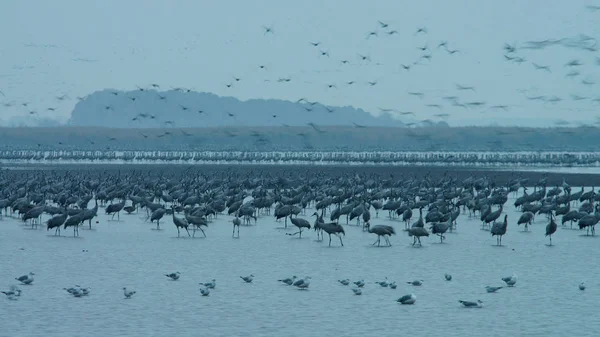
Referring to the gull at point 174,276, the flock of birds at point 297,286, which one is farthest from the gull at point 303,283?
the gull at point 174,276

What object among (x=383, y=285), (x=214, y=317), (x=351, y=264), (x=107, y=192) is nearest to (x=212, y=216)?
(x=107, y=192)

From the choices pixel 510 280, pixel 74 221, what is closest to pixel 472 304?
pixel 510 280

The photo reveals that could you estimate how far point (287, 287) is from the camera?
18.4 meters

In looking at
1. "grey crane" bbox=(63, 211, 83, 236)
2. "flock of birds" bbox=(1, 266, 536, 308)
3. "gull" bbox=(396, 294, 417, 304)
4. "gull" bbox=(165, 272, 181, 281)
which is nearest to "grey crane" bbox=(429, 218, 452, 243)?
"flock of birds" bbox=(1, 266, 536, 308)

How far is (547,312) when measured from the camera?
16.1 meters

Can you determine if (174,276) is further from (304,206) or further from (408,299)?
(304,206)

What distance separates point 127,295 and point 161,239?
9.31m

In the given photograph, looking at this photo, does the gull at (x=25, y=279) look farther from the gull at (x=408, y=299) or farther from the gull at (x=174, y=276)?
the gull at (x=408, y=299)

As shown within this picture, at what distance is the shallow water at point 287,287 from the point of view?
15.0 metres

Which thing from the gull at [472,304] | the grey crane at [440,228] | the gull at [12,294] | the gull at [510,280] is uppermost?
the grey crane at [440,228]

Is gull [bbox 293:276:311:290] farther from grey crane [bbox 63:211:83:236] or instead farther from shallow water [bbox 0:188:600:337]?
grey crane [bbox 63:211:83:236]

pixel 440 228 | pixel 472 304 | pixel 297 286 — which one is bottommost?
pixel 297 286

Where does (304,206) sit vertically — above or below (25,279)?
above

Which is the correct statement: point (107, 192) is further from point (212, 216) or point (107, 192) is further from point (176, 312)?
point (176, 312)
